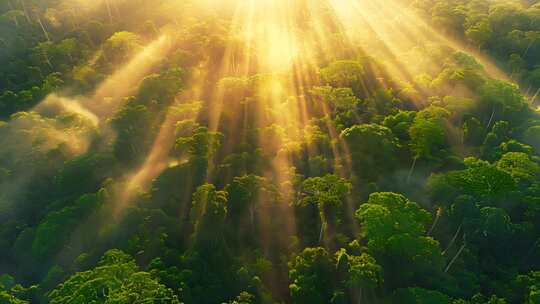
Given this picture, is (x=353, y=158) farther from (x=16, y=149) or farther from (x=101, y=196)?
(x=16, y=149)

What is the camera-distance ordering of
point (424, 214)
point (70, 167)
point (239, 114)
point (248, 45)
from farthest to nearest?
point (248, 45) < point (239, 114) < point (70, 167) < point (424, 214)

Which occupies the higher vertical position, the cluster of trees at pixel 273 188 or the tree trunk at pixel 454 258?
the cluster of trees at pixel 273 188

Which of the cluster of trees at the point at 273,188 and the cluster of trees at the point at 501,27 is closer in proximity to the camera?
the cluster of trees at the point at 273,188

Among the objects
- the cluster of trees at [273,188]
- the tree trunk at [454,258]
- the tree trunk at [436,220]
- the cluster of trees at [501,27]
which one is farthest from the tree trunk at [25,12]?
the tree trunk at [454,258]

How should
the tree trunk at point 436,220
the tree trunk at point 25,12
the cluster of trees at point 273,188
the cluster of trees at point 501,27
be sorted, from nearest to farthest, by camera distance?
1. the cluster of trees at point 273,188
2. the tree trunk at point 436,220
3. the cluster of trees at point 501,27
4. the tree trunk at point 25,12

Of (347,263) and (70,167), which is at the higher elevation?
(70,167)

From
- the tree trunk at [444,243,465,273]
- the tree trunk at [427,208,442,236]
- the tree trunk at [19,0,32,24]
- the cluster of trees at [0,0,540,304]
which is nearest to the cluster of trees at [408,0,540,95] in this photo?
the cluster of trees at [0,0,540,304]

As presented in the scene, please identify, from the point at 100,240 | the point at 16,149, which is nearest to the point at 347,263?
the point at 100,240

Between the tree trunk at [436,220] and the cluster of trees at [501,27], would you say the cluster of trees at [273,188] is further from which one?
the cluster of trees at [501,27]
